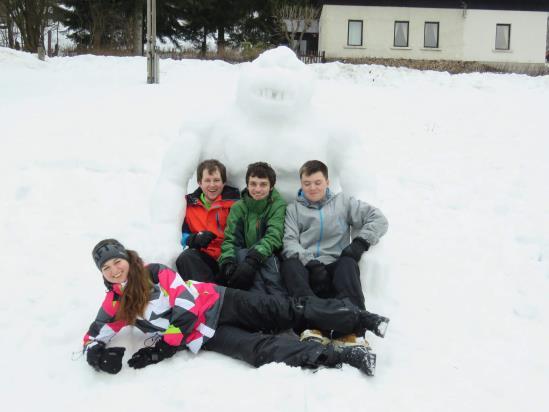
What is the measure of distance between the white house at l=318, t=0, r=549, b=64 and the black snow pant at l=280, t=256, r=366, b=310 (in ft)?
57.1

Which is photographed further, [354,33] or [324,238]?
[354,33]

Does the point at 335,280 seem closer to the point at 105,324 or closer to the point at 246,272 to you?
the point at 246,272

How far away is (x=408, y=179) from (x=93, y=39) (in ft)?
53.4

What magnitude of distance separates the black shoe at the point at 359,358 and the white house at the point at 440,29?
17966 millimetres

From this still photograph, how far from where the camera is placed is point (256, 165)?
3105 mm

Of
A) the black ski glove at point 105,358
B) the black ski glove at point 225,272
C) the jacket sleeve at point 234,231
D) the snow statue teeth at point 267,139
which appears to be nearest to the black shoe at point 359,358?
the black ski glove at point 225,272

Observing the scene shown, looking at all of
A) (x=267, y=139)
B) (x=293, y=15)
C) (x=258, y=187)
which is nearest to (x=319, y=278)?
(x=258, y=187)

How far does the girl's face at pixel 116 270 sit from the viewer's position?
246 cm

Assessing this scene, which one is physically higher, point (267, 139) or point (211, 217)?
point (267, 139)

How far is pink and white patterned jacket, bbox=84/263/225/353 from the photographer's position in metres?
2.53

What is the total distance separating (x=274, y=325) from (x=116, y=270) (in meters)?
0.83

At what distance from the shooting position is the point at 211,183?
3178 millimetres

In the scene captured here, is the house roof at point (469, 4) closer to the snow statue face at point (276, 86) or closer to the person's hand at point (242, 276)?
the snow statue face at point (276, 86)

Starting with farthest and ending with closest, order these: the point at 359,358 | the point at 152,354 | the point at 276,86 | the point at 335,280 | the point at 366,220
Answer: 1. the point at 276,86
2. the point at 366,220
3. the point at 335,280
4. the point at 152,354
5. the point at 359,358
